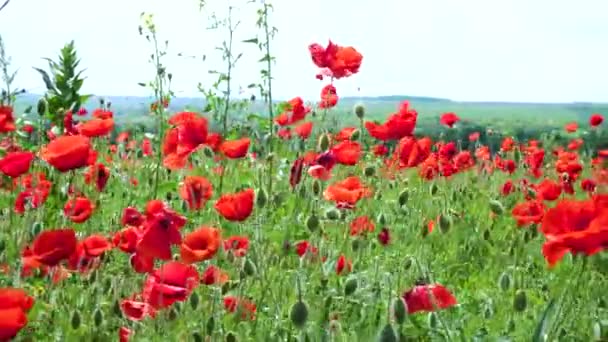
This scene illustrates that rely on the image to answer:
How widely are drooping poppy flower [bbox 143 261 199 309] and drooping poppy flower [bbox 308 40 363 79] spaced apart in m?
1.62

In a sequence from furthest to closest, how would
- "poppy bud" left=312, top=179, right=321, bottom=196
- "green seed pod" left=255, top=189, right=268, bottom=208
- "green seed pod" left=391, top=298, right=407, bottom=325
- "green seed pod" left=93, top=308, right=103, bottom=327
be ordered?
"poppy bud" left=312, top=179, right=321, bottom=196
"green seed pod" left=255, top=189, right=268, bottom=208
"green seed pod" left=93, top=308, right=103, bottom=327
"green seed pod" left=391, top=298, right=407, bottom=325

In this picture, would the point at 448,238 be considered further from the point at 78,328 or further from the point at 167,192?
the point at 78,328

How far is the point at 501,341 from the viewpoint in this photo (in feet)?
7.79

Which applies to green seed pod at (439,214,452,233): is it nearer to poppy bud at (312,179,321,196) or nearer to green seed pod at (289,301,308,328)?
poppy bud at (312,179,321,196)

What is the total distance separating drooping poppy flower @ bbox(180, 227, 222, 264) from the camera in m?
2.15

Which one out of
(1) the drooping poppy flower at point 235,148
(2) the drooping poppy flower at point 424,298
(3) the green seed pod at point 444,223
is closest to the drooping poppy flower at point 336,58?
(1) the drooping poppy flower at point 235,148

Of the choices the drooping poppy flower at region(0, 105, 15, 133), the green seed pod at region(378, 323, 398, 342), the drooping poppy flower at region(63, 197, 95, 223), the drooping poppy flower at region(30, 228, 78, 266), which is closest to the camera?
the green seed pod at region(378, 323, 398, 342)

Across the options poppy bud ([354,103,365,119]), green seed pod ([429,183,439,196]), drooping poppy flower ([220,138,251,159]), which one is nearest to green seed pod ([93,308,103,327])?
drooping poppy flower ([220,138,251,159])

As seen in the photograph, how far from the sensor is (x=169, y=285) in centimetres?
207

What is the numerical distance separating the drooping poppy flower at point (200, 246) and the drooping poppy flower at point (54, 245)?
0.78 ft

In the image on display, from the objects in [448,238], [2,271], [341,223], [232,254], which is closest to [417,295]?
[232,254]

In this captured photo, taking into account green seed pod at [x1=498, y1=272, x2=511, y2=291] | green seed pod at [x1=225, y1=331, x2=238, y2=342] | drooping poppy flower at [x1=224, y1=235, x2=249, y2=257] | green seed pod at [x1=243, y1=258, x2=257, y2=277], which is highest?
drooping poppy flower at [x1=224, y1=235, x2=249, y2=257]

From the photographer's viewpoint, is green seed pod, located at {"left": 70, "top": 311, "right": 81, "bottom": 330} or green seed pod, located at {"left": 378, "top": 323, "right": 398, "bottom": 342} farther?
green seed pod, located at {"left": 70, "top": 311, "right": 81, "bottom": 330}

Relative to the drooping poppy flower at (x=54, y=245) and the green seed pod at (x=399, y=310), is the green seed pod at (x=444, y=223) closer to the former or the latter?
the green seed pod at (x=399, y=310)
